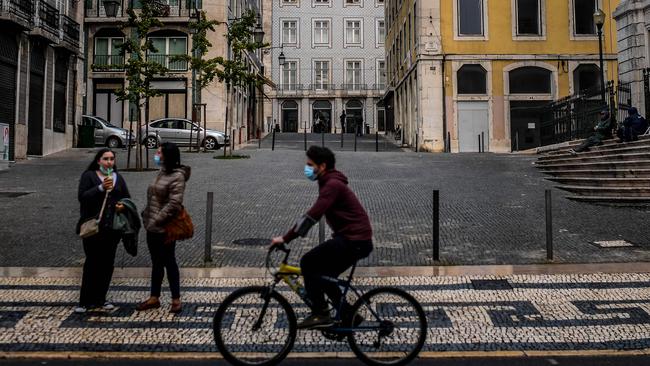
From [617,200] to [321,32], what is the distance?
5557cm

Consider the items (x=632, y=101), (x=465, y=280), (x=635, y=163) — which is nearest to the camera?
(x=465, y=280)

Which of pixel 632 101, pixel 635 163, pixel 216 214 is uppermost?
pixel 632 101

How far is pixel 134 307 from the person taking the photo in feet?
20.0

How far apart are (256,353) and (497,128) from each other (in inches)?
1131

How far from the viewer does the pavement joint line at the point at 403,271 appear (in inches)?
289

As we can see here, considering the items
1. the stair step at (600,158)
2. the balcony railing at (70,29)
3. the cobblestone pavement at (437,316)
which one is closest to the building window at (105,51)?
the balcony railing at (70,29)

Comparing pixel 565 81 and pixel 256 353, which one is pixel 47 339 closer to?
pixel 256 353

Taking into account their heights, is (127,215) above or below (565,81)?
below

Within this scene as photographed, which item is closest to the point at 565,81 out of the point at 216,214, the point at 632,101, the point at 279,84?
the point at 632,101

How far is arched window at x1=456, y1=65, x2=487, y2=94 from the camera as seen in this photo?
102 feet

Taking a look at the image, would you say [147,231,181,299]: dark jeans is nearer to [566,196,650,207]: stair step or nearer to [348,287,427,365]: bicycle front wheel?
[348,287,427,365]: bicycle front wheel

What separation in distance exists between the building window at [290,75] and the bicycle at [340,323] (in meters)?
60.8

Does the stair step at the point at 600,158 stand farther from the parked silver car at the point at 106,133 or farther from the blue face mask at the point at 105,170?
the parked silver car at the point at 106,133

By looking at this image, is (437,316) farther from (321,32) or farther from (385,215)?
(321,32)
